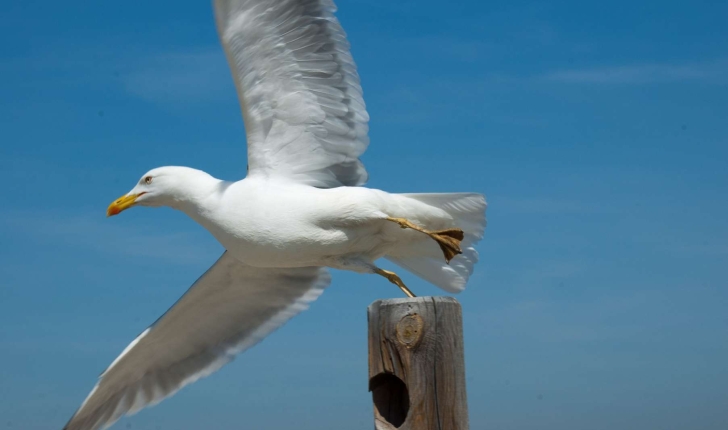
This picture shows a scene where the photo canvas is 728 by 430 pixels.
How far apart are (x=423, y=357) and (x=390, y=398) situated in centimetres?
28

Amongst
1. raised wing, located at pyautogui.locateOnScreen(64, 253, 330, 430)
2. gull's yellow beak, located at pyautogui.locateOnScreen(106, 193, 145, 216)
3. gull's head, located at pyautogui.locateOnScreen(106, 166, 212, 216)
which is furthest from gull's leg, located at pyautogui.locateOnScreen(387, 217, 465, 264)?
gull's yellow beak, located at pyautogui.locateOnScreen(106, 193, 145, 216)

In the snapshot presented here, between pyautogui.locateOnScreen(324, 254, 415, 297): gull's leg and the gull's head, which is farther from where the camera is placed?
the gull's head

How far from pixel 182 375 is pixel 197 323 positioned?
429mm

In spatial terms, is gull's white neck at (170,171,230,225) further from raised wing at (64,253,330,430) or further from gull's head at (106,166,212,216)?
raised wing at (64,253,330,430)

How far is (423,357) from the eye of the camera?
368 cm

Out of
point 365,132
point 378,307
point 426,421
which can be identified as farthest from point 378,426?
point 365,132

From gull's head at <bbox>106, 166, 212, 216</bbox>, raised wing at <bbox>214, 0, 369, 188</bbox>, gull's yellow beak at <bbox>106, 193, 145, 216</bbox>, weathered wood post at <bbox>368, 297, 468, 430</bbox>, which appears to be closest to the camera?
weathered wood post at <bbox>368, 297, 468, 430</bbox>

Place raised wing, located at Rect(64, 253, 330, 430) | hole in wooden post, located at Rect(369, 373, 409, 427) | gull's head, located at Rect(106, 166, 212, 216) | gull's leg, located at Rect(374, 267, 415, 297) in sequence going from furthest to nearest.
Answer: raised wing, located at Rect(64, 253, 330, 430) < gull's head, located at Rect(106, 166, 212, 216) < gull's leg, located at Rect(374, 267, 415, 297) < hole in wooden post, located at Rect(369, 373, 409, 427)

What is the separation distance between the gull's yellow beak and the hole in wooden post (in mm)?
2634

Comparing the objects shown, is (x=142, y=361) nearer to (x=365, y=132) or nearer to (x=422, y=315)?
(x=365, y=132)

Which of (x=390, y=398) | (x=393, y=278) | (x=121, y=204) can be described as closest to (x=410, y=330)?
(x=390, y=398)

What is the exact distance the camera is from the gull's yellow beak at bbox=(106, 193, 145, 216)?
5781 mm

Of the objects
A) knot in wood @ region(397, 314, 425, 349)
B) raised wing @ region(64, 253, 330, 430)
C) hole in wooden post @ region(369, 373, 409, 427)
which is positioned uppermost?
raised wing @ region(64, 253, 330, 430)

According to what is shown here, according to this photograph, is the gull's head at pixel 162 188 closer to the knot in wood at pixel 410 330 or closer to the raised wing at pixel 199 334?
the raised wing at pixel 199 334
